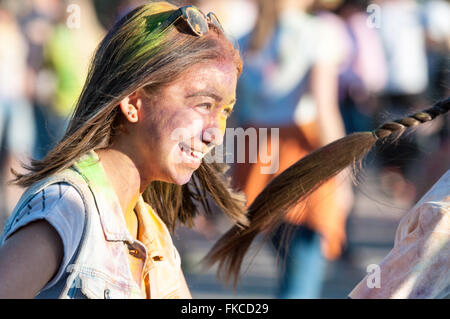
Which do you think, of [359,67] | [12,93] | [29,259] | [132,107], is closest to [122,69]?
[132,107]

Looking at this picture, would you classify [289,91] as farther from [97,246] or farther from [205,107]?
[97,246]

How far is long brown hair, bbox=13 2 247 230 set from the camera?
2.20m

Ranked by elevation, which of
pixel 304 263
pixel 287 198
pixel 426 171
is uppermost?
pixel 287 198

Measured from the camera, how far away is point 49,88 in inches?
270

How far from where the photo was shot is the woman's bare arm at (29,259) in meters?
1.83

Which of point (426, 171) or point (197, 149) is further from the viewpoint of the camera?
point (426, 171)

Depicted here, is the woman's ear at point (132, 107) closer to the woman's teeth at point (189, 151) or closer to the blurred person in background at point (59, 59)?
the woman's teeth at point (189, 151)

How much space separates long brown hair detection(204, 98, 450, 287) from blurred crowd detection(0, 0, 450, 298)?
20 centimetres

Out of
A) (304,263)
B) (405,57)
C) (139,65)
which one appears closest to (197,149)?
(139,65)

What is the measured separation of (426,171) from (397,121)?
200 centimetres

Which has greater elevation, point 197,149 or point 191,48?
point 191,48

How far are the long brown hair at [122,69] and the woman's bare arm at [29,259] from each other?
0.25 meters

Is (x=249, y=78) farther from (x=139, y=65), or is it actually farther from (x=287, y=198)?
(x=139, y=65)

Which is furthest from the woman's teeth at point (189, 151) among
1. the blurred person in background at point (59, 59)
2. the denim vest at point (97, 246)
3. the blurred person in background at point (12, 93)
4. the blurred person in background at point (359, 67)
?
the blurred person in background at point (12, 93)
